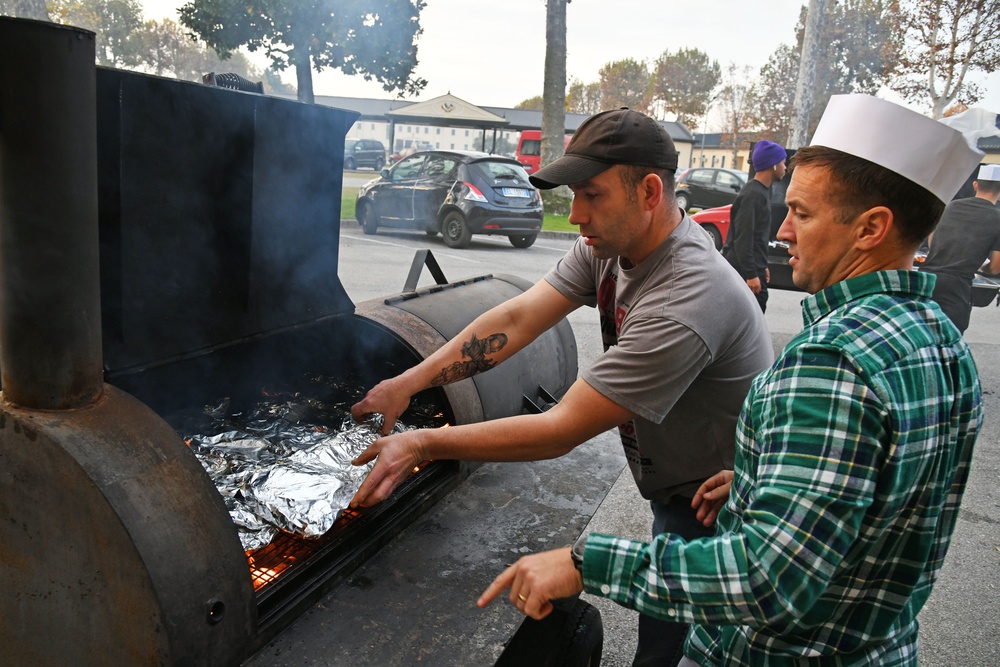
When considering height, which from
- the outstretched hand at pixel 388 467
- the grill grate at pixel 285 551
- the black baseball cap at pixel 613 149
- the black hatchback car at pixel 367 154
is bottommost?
the grill grate at pixel 285 551

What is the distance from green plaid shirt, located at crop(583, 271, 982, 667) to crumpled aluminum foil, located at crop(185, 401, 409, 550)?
930 mm

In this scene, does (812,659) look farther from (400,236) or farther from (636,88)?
(636,88)

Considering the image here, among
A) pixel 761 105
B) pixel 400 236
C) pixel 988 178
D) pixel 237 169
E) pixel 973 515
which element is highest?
pixel 761 105

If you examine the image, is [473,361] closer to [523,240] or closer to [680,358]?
[680,358]

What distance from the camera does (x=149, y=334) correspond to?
1.83 meters

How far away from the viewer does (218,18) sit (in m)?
4.45

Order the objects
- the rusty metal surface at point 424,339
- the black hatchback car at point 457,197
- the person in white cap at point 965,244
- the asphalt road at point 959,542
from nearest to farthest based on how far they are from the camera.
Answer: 1. the rusty metal surface at point 424,339
2. the asphalt road at point 959,542
3. the person in white cap at point 965,244
4. the black hatchback car at point 457,197

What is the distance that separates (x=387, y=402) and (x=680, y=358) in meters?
1.00

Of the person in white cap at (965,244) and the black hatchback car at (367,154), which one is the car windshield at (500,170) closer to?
the person in white cap at (965,244)

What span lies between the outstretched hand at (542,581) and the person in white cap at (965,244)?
16.7 ft

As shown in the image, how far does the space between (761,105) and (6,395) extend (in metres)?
46.6

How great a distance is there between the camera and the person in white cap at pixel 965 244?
5.15m

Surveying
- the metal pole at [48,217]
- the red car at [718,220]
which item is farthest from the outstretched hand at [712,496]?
the red car at [718,220]

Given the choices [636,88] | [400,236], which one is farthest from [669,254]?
[636,88]
